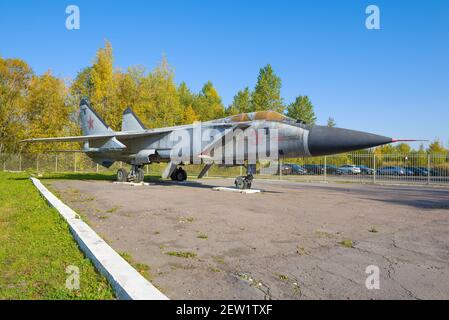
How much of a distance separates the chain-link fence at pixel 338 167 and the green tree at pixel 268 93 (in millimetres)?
12935

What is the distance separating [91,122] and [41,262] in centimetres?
1776

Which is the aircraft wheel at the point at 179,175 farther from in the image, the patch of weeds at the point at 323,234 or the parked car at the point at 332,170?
the parked car at the point at 332,170

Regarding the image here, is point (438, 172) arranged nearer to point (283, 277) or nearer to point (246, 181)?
point (246, 181)

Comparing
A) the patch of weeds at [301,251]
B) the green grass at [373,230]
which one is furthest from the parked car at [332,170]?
the patch of weeds at [301,251]

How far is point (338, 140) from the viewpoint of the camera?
9828 mm

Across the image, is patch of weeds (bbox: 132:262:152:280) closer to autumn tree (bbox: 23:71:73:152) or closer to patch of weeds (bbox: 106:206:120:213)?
patch of weeds (bbox: 106:206:120:213)

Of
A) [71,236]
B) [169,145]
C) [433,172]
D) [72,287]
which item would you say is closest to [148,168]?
[169,145]

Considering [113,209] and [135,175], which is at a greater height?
[135,175]

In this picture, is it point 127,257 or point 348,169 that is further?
point 348,169

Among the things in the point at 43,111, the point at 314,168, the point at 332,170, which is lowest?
the point at 332,170

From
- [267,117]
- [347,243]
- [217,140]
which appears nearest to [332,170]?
[217,140]

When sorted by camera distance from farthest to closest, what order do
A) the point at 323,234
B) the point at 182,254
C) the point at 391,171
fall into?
the point at 391,171 < the point at 323,234 < the point at 182,254
